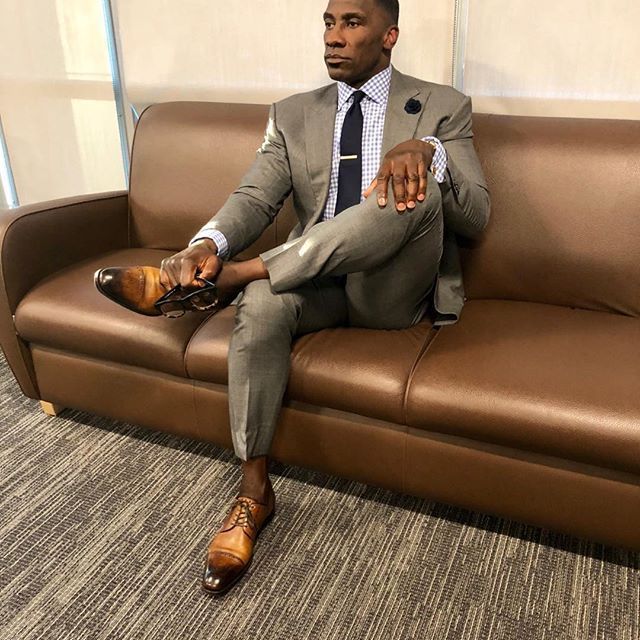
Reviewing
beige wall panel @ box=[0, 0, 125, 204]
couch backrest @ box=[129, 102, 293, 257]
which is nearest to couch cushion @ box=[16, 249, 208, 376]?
couch backrest @ box=[129, 102, 293, 257]

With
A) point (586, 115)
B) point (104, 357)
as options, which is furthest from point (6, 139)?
Answer: point (586, 115)

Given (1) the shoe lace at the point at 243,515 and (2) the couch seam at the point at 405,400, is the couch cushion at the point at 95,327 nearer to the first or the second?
(1) the shoe lace at the point at 243,515

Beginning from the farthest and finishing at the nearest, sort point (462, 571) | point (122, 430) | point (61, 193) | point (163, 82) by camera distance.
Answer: point (61, 193), point (163, 82), point (122, 430), point (462, 571)

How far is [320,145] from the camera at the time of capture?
173cm

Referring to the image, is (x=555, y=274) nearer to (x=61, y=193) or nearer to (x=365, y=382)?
(x=365, y=382)

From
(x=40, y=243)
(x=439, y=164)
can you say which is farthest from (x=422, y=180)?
(x=40, y=243)

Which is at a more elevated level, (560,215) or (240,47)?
(240,47)

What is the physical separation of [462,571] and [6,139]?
110 inches

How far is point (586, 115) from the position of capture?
1.91 m

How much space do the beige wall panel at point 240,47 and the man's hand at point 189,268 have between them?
3.37 ft

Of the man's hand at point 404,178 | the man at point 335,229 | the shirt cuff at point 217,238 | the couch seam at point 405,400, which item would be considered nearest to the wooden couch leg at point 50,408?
the man at point 335,229

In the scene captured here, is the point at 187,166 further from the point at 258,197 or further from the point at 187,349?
the point at 187,349

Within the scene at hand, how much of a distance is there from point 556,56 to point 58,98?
2.06 meters

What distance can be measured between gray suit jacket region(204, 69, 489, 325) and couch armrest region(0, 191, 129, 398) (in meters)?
0.63
